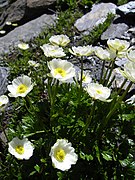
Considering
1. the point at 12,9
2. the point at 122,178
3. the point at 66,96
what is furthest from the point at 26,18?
the point at 122,178

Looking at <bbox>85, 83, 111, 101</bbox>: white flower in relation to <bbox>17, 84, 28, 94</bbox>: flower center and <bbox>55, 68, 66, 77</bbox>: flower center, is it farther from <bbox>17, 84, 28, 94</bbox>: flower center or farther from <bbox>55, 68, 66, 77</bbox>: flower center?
<bbox>17, 84, 28, 94</bbox>: flower center

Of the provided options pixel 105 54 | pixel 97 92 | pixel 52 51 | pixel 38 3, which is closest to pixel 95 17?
pixel 38 3

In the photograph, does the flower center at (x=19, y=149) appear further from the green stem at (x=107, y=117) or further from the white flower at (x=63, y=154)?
the green stem at (x=107, y=117)

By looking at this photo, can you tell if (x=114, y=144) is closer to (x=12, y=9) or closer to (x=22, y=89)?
(x=22, y=89)

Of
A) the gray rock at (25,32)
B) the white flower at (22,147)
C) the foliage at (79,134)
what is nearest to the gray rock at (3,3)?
the gray rock at (25,32)

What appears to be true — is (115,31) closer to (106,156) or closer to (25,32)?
(25,32)

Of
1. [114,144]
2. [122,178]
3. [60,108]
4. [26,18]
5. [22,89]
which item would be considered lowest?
[26,18]

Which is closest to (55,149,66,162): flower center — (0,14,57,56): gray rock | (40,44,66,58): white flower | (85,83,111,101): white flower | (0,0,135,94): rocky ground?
(85,83,111,101): white flower
